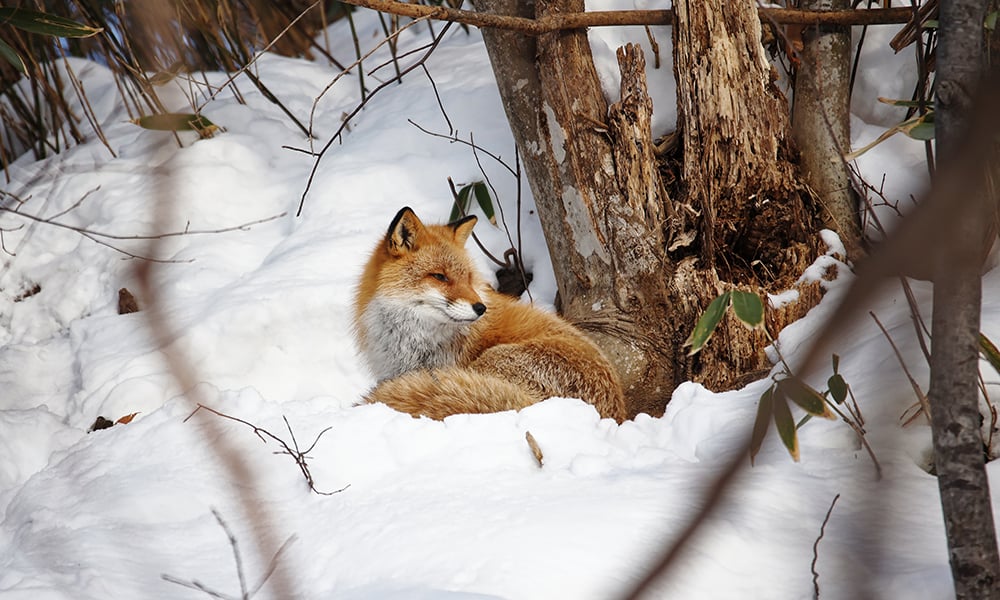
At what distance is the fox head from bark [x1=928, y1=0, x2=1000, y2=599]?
8.64 ft

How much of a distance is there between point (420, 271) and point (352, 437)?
1.41 metres

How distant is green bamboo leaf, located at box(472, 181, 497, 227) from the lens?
4.65m

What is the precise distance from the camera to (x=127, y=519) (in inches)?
93.9

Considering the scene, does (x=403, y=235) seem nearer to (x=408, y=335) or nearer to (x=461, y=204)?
(x=408, y=335)

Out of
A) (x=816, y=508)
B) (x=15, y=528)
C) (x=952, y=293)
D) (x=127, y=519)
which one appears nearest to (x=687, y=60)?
(x=816, y=508)

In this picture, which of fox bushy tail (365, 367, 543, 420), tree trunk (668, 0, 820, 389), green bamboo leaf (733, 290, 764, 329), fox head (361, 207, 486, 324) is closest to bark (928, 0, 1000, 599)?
green bamboo leaf (733, 290, 764, 329)

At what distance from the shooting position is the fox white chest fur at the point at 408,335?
3998 mm

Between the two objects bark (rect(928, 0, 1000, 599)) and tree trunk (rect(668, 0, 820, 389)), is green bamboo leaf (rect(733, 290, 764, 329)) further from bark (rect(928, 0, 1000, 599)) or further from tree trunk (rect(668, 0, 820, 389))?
tree trunk (rect(668, 0, 820, 389))

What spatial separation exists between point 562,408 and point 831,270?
1.52 m

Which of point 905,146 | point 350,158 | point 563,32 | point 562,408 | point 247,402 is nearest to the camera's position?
point 562,408

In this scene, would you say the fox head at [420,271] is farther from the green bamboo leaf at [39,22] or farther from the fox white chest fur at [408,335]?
the green bamboo leaf at [39,22]

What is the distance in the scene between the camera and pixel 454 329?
4016mm

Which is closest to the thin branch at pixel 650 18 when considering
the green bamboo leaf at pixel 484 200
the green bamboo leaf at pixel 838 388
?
the green bamboo leaf at pixel 484 200

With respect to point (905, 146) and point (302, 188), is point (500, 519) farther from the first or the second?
point (302, 188)
